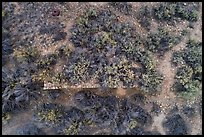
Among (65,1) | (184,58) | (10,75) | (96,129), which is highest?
(65,1)

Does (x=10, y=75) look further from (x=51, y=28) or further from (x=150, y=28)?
(x=150, y=28)

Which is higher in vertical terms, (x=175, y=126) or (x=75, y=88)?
(x=75, y=88)

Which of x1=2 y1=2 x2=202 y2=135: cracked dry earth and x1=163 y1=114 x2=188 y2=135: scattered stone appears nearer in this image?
x1=163 y1=114 x2=188 y2=135: scattered stone

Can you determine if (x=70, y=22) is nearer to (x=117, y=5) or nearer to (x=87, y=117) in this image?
(x=117, y=5)

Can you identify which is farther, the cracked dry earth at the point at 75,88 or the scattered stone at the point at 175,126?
the cracked dry earth at the point at 75,88

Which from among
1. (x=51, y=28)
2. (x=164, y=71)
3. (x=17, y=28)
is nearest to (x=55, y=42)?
(x=51, y=28)

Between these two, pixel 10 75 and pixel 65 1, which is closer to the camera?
pixel 10 75

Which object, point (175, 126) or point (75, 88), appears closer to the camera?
point (175, 126)

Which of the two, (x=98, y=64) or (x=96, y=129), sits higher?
(x=98, y=64)

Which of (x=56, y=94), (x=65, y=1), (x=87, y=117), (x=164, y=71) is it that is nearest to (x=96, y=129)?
(x=87, y=117)
